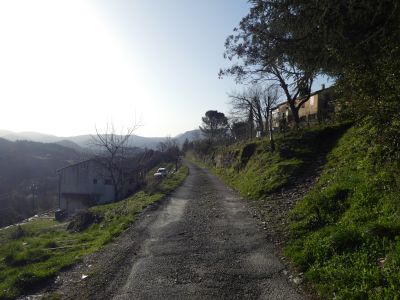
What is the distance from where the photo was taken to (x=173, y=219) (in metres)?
14.1

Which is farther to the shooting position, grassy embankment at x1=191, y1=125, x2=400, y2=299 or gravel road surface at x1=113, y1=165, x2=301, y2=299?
gravel road surface at x1=113, y1=165, x2=301, y2=299

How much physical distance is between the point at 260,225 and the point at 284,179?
6008mm

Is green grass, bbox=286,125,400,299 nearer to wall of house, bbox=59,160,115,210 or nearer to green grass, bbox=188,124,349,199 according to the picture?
green grass, bbox=188,124,349,199

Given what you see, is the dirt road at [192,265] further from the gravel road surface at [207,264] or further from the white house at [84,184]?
the white house at [84,184]

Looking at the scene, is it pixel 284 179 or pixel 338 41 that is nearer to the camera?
pixel 338 41

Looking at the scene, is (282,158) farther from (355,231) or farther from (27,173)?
(27,173)

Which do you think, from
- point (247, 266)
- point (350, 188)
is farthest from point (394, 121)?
point (247, 266)

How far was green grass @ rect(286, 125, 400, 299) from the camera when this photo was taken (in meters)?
5.63

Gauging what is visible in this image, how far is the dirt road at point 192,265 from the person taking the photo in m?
6.75

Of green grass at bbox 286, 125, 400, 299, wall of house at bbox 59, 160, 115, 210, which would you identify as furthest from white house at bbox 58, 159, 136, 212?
green grass at bbox 286, 125, 400, 299

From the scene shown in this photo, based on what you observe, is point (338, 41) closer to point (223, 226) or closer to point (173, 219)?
point (223, 226)

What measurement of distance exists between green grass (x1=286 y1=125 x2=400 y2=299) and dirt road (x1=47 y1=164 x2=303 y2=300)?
25.6 inches

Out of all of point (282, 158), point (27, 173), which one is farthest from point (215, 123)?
point (282, 158)

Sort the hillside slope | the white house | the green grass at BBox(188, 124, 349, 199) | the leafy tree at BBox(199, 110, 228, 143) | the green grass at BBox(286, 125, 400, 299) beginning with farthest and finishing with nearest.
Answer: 1. the leafy tree at BBox(199, 110, 228, 143)
2. the hillside slope
3. the white house
4. the green grass at BBox(188, 124, 349, 199)
5. the green grass at BBox(286, 125, 400, 299)
